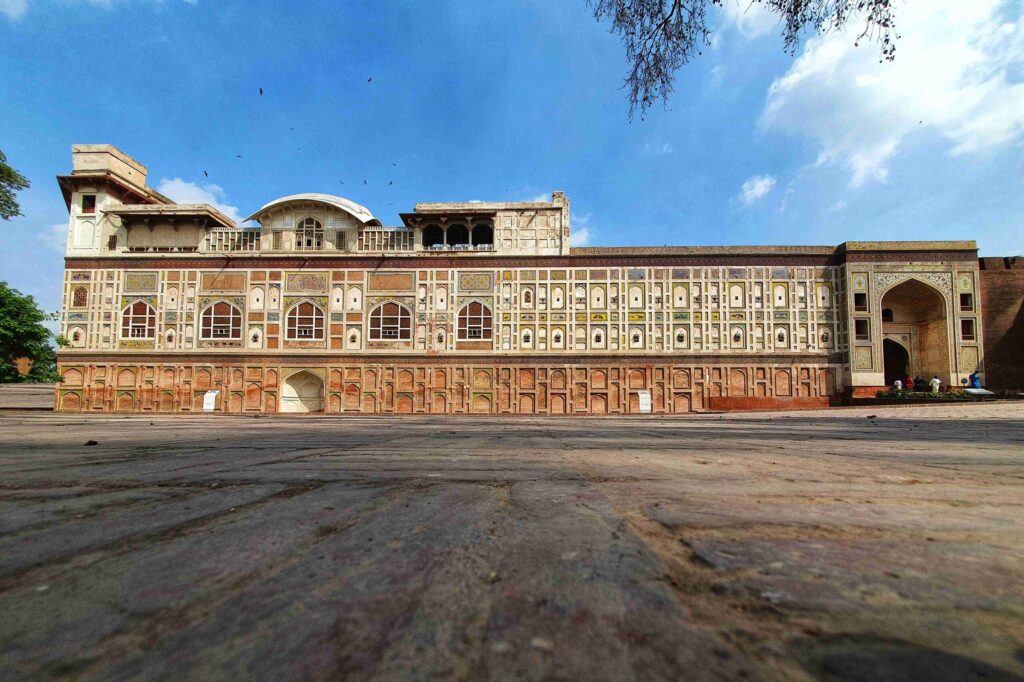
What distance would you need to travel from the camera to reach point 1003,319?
2439cm

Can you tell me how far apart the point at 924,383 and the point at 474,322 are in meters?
22.2

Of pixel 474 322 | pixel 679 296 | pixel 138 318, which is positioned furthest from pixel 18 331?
pixel 679 296

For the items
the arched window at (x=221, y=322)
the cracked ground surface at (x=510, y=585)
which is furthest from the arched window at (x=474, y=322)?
the cracked ground surface at (x=510, y=585)

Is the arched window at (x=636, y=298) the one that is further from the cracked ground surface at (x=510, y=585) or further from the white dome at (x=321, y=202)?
the cracked ground surface at (x=510, y=585)

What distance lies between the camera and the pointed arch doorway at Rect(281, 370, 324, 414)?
2425 cm

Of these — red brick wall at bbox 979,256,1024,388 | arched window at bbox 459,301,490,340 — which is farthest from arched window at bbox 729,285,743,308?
arched window at bbox 459,301,490,340

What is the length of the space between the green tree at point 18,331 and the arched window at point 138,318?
3.52m

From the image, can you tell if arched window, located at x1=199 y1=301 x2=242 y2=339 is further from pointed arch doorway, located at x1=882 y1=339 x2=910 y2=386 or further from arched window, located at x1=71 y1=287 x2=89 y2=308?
pointed arch doorway, located at x1=882 y1=339 x2=910 y2=386

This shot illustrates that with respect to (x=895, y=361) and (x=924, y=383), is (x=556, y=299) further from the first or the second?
(x=895, y=361)

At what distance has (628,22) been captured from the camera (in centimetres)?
578

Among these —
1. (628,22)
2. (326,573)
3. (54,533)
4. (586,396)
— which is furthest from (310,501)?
(586,396)

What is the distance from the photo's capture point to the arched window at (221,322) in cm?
2461

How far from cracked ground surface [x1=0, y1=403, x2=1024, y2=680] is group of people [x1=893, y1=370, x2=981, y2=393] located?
86.6 feet

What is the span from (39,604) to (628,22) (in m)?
6.79
